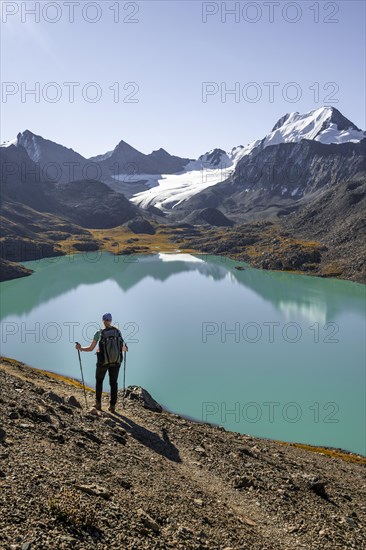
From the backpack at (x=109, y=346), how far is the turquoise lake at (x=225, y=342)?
586 inches

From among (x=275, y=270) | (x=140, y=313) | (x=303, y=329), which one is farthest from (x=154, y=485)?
(x=275, y=270)

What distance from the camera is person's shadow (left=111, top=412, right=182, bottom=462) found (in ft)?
44.5

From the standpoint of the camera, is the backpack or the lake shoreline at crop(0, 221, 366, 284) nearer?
the backpack

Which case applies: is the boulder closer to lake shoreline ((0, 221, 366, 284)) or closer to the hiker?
the hiker

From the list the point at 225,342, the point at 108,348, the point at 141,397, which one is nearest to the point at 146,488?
the point at 108,348

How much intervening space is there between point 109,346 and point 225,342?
3301cm

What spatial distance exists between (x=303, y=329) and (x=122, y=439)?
44787mm

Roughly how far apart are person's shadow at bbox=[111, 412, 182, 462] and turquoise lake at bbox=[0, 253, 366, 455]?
13594 mm

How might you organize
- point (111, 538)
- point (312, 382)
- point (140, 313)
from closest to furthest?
1. point (111, 538)
2. point (312, 382)
3. point (140, 313)

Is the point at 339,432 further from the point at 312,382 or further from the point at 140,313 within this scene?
the point at 140,313

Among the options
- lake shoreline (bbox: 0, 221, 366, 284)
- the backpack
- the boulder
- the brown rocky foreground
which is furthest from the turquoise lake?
the backpack

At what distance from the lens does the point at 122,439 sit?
13070 millimetres

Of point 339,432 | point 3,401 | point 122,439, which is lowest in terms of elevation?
point 339,432

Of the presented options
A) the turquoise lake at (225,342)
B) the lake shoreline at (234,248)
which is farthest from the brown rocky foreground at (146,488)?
the lake shoreline at (234,248)
